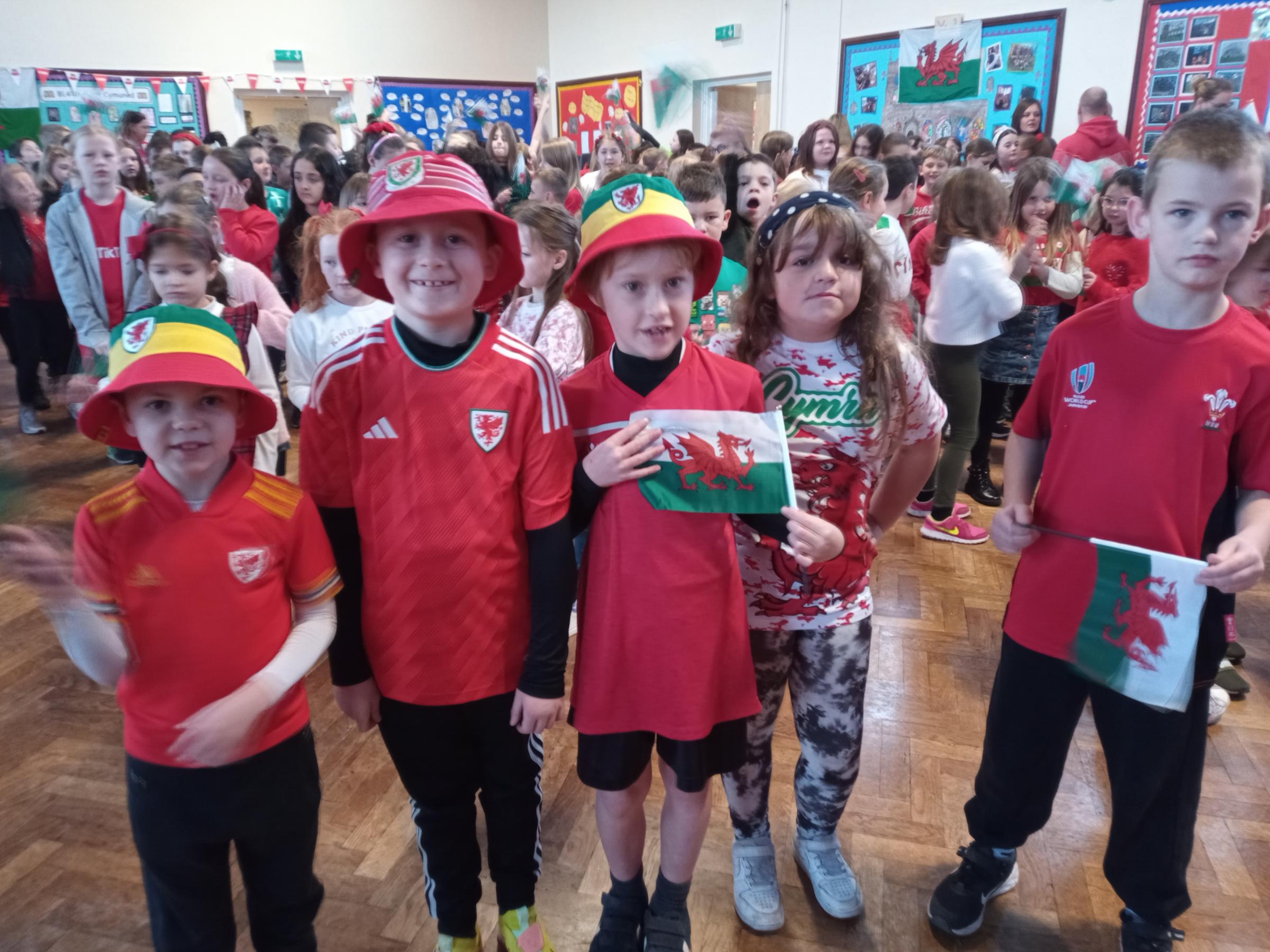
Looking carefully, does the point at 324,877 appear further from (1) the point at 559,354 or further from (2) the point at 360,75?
(2) the point at 360,75

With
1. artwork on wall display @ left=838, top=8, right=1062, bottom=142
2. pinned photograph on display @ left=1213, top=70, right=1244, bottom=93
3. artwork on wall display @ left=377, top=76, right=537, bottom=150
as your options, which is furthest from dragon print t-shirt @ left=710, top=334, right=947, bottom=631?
artwork on wall display @ left=377, top=76, right=537, bottom=150

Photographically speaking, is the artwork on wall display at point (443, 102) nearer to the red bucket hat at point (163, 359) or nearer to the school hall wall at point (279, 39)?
the school hall wall at point (279, 39)

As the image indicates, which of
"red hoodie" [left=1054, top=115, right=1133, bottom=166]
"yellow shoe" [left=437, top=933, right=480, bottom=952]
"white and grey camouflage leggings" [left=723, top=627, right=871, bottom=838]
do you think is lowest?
"yellow shoe" [left=437, top=933, right=480, bottom=952]

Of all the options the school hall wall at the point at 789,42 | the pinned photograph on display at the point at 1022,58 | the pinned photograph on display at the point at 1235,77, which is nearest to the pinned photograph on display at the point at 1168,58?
the school hall wall at the point at 789,42

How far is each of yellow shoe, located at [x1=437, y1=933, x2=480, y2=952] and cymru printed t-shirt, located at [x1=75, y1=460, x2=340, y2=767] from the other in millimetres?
600

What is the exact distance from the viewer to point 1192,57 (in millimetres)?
6902

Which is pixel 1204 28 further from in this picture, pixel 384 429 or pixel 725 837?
pixel 384 429

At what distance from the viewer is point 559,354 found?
2199 mm

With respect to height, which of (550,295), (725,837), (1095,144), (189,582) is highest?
(1095,144)

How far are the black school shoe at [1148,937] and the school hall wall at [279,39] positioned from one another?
11.7 meters

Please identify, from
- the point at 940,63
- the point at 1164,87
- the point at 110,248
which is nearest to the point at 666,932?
the point at 110,248

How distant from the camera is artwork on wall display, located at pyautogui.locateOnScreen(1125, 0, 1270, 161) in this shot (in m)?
6.58

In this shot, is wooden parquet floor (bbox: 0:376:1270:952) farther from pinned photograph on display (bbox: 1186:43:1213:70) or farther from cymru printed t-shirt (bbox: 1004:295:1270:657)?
pinned photograph on display (bbox: 1186:43:1213:70)

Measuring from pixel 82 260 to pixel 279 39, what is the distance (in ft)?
28.2
